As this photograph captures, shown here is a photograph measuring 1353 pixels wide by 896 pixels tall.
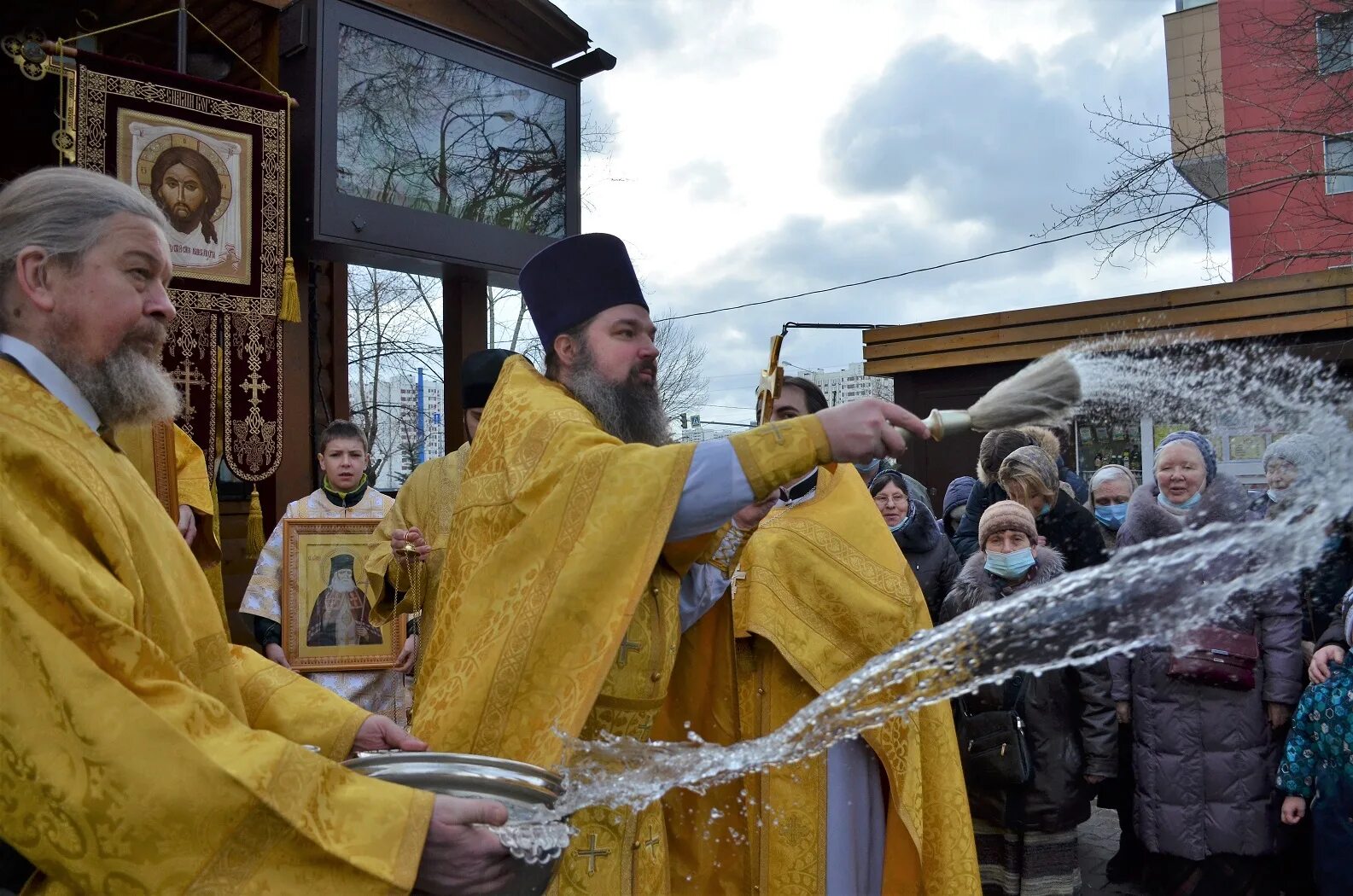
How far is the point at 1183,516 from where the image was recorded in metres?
4.45

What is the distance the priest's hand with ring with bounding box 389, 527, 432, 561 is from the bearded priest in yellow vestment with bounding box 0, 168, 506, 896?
2.19 metres

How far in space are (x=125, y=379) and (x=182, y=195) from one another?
4.89 m

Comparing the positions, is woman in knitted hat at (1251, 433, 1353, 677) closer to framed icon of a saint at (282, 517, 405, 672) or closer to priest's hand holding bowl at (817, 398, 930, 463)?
priest's hand holding bowl at (817, 398, 930, 463)

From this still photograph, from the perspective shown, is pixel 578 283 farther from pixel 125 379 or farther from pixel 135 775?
pixel 135 775

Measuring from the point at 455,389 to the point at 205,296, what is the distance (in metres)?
2.50

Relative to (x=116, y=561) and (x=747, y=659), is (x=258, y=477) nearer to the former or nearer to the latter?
(x=747, y=659)

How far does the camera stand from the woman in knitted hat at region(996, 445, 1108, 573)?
15.9ft

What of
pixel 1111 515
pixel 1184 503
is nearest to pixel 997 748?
pixel 1184 503

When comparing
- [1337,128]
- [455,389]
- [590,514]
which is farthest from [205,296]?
[1337,128]

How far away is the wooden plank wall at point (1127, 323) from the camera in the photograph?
8883 mm

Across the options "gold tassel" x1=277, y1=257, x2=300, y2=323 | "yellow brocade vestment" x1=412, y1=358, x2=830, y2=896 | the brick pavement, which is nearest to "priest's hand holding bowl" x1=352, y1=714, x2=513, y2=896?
"yellow brocade vestment" x1=412, y1=358, x2=830, y2=896

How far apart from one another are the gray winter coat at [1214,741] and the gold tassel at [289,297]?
490cm

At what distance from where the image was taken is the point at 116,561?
1.59 m

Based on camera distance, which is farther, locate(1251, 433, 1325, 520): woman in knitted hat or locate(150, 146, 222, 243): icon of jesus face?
locate(150, 146, 222, 243): icon of jesus face
